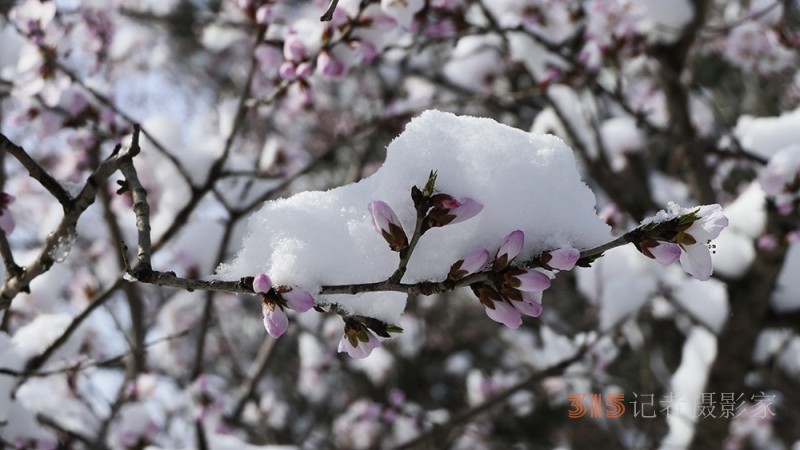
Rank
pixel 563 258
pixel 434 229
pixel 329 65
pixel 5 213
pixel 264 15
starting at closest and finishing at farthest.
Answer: pixel 563 258, pixel 434 229, pixel 5 213, pixel 329 65, pixel 264 15

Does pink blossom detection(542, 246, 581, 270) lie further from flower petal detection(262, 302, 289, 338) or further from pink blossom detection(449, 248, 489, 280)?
flower petal detection(262, 302, 289, 338)

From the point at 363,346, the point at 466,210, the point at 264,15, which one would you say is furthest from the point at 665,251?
the point at 264,15

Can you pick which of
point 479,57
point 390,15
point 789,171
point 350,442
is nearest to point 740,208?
point 789,171

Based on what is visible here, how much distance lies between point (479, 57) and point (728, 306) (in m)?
1.74

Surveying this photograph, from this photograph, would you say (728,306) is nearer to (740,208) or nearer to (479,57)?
(740,208)

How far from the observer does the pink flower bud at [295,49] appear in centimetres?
159

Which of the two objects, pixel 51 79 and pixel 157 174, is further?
pixel 157 174

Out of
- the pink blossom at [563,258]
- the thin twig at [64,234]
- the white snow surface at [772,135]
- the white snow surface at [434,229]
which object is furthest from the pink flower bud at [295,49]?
the white snow surface at [772,135]

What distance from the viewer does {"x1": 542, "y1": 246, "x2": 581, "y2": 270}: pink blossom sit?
2.40 ft

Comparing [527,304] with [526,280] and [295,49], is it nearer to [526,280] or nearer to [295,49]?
[526,280]

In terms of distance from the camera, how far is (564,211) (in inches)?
32.3

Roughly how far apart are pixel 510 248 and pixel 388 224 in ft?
0.45

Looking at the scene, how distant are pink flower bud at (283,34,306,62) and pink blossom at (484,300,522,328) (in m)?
0.99

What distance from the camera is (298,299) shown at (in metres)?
0.78
